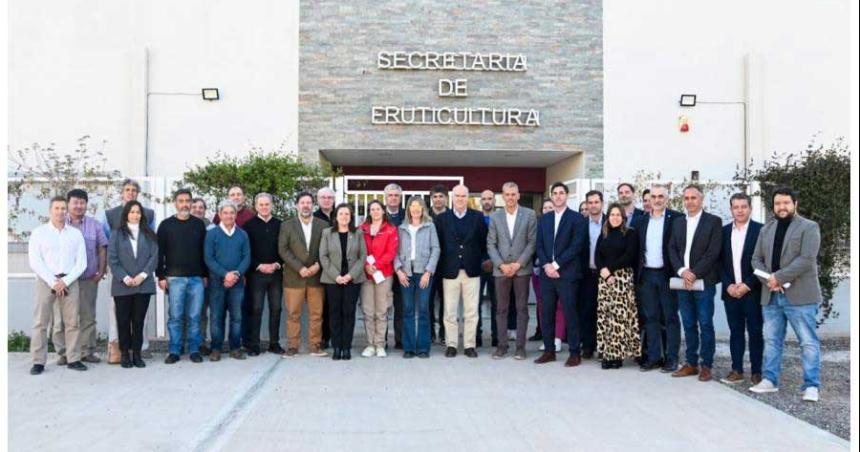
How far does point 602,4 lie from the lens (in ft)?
43.5

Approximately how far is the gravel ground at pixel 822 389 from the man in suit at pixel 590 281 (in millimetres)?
1386

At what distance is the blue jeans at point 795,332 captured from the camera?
6.86 metres

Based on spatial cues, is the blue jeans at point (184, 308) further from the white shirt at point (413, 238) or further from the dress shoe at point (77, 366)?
the white shirt at point (413, 238)

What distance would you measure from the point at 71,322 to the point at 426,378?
12.6 ft

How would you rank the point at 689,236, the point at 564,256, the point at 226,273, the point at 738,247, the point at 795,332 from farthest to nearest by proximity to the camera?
1. the point at 226,273
2. the point at 564,256
3. the point at 689,236
4. the point at 738,247
5. the point at 795,332

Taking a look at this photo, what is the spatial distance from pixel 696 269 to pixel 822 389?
1622mm

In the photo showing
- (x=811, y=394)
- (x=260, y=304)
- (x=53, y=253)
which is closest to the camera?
(x=811, y=394)

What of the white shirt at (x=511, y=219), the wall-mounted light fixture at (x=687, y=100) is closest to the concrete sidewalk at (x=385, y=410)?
the white shirt at (x=511, y=219)

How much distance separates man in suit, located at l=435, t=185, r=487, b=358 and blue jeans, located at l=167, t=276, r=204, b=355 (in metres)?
2.76

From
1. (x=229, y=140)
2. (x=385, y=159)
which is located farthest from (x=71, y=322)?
(x=385, y=159)

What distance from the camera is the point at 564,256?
839cm

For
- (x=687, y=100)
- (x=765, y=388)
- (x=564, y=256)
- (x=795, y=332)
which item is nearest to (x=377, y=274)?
(x=564, y=256)

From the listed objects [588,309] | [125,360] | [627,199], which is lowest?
[125,360]

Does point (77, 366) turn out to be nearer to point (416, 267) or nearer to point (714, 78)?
point (416, 267)
